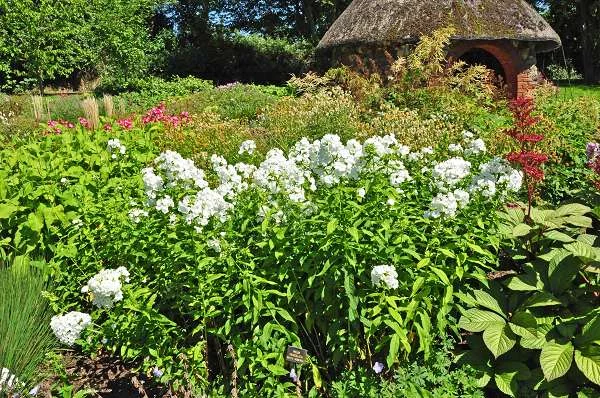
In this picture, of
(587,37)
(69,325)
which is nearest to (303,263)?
(69,325)

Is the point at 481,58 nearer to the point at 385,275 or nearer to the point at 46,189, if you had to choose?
the point at 46,189

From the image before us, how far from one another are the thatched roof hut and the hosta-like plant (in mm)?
9051

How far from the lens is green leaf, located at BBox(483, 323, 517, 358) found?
2965mm

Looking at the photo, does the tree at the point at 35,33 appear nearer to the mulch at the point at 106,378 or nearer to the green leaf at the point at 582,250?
the mulch at the point at 106,378

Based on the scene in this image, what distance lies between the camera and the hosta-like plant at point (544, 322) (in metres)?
2.92

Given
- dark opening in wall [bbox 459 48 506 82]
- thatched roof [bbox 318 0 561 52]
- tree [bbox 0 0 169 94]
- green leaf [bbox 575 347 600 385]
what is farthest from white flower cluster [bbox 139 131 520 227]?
tree [bbox 0 0 169 94]

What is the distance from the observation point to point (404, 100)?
29.0ft

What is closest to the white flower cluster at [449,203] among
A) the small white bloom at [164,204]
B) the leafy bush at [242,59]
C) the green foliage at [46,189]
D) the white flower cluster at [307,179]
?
the white flower cluster at [307,179]

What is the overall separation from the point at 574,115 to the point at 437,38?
3.56 m

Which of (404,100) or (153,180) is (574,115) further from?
(153,180)

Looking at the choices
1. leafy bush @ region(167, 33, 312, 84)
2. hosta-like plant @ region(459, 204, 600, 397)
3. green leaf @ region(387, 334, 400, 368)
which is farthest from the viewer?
leafy bush @ region(167, 33, 312, 84)

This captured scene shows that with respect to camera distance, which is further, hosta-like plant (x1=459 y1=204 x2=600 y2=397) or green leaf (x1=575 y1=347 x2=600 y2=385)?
hosta-like plant (x1=459 y1=204 x2=600 y2=397)

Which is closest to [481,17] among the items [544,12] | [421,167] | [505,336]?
[421,167]

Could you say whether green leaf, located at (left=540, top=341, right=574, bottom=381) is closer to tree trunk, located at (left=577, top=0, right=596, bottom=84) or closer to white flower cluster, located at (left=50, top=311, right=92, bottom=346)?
white flower cluster, located at (left=50, top=311, right=92, bottom=346)
